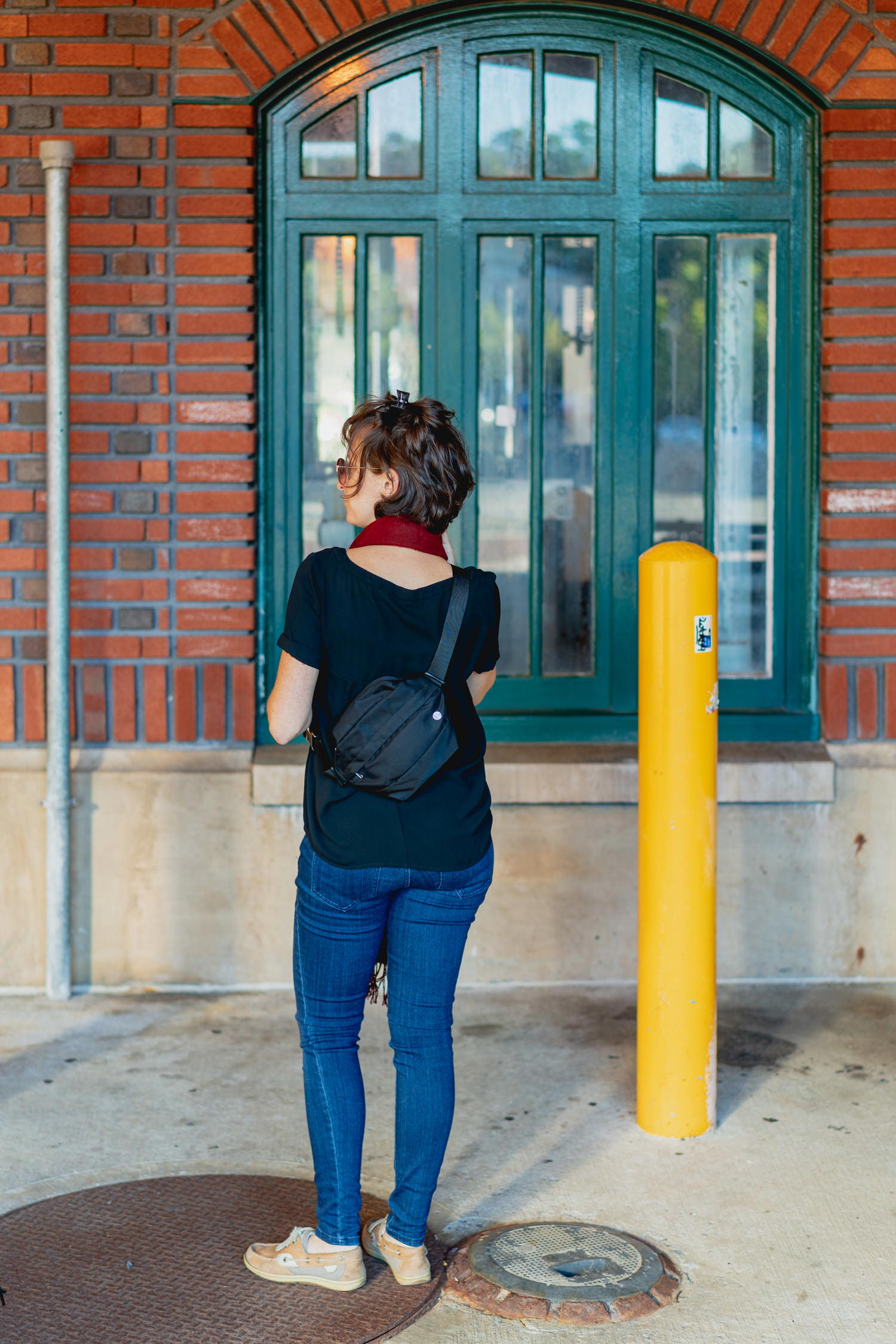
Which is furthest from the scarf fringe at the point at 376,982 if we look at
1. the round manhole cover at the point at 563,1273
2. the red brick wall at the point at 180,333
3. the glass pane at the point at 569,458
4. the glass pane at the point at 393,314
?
the glass pane at the point at 393,314

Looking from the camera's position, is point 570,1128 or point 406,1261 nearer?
point 406,1261

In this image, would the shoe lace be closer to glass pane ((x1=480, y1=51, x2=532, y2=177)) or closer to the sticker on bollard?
the sticker on bollard

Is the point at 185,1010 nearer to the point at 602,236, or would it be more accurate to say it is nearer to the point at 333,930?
the point at 333,930

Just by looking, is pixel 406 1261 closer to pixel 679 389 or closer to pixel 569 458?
pixel 569 458

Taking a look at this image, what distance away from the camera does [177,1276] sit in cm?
312

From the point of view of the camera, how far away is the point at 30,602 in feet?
16.8

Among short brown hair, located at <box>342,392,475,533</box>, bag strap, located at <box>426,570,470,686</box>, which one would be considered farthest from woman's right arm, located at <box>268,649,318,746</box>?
short brown hair, located at <box>342,392,475,533</box>

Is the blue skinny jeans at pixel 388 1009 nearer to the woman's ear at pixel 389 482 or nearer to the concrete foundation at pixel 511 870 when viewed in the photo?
the woman's ear at pixel 389 482

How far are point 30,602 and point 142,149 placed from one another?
1.57 m

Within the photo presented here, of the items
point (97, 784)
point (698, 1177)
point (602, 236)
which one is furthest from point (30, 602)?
point (698, 1177)

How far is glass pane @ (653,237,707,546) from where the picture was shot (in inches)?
208

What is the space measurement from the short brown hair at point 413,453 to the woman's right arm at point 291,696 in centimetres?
35

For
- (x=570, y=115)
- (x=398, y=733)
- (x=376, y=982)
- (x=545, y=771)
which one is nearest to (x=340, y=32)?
(x=570, y=115)

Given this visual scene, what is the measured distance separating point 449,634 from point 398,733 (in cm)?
22
